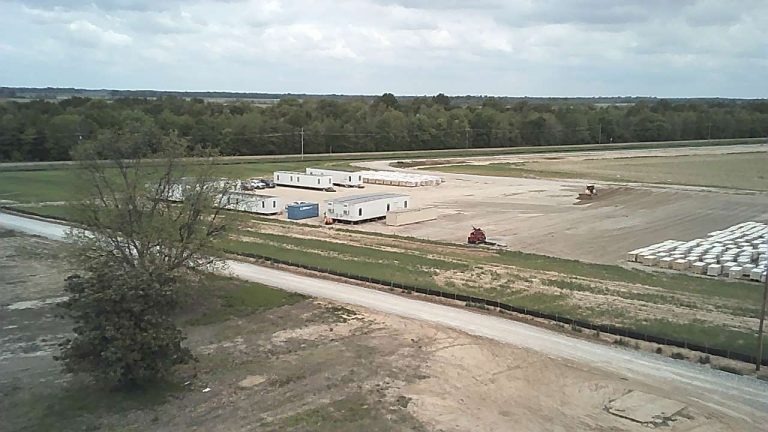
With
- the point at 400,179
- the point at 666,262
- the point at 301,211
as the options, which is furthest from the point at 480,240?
the point at 400,179

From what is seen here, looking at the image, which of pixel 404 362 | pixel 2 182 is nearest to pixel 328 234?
pixel 404 362

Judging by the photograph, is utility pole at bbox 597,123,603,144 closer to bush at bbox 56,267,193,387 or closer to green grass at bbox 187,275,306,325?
green grass at bbox 187,275,306,325

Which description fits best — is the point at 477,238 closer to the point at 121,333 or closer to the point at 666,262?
the point at 666,262

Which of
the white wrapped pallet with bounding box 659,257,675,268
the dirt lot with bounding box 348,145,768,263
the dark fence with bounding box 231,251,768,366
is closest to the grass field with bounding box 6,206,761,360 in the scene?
the dark fence with bounding box 231,251,768,366

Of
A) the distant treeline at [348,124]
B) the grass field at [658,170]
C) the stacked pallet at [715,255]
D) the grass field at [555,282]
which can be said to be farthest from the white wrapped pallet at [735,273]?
the distant treeline at [348,124]

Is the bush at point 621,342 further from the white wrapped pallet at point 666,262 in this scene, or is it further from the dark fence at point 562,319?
the white wrapped pallet at point 666,262

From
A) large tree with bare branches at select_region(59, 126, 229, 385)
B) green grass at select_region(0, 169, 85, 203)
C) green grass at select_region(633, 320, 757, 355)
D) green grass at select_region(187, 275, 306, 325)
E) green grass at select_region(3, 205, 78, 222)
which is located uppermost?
large tree with bare branches at select_region(59, 126, 229, 385)
